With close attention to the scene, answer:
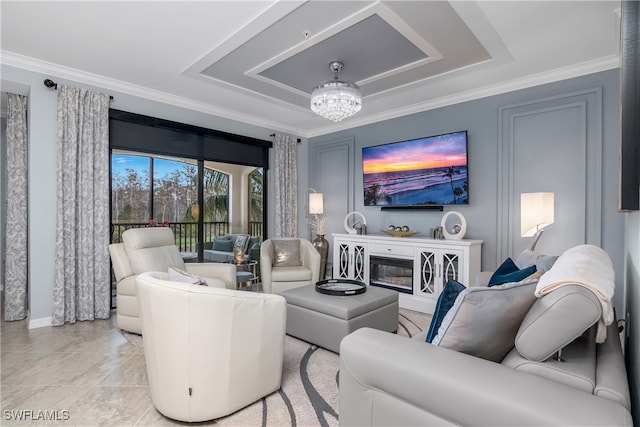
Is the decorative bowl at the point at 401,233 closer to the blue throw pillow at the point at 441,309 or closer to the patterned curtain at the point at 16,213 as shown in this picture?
the blue throw pillow at the point at 441,309

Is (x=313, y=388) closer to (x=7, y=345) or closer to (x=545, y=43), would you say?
(x=7, y=345)

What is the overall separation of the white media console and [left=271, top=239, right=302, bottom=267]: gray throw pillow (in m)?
0.70

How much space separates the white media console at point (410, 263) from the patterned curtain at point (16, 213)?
3.66 meters

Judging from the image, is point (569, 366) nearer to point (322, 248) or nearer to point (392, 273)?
point (392, 273)

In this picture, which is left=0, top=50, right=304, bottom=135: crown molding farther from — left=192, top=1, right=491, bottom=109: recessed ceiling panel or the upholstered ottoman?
the upholstered ottoman

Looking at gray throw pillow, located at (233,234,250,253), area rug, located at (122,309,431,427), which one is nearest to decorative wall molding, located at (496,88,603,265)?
area rug, located at (122,309,431,427)

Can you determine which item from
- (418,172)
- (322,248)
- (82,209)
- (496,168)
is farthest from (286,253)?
(496,168)

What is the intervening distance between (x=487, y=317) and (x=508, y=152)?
2989mm

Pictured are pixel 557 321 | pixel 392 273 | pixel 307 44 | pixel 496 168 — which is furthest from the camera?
pixel 392 273

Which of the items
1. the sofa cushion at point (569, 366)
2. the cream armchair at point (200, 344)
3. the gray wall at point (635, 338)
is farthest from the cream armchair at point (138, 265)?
the gray wall at point (635, 338)

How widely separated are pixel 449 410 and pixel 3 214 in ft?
18.2

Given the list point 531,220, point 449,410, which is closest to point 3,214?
point 449,410

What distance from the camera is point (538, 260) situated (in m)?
2.30

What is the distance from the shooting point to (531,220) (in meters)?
2.92
